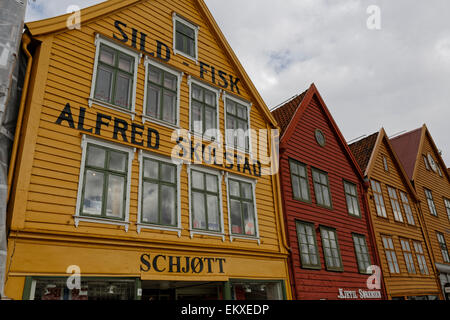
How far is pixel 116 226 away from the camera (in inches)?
347

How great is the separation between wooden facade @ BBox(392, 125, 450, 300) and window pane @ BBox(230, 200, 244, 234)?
1460 centimetres

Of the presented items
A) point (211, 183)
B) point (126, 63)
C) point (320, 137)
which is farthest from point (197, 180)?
point (320, 137)

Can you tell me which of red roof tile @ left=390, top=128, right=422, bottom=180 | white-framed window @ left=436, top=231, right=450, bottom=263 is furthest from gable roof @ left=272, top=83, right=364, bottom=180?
white-framed window @ left=436, top=231, right=450, bottom=263

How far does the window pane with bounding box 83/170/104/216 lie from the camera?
8586 millimetres

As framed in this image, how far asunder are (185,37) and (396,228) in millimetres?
14693

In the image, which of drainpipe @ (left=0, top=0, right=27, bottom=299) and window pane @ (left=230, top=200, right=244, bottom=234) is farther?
window pane @ (left=230, top=200, right=244, bottom=234)

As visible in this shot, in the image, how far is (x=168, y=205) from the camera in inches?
395

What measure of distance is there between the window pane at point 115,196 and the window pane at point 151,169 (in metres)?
0.83

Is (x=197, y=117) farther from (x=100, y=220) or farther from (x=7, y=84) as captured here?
(x=7, y=84)

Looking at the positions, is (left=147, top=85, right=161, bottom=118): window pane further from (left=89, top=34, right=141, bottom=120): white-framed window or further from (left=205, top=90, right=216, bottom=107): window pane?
(left=205, top=90, right=216, bottom=107): window pane

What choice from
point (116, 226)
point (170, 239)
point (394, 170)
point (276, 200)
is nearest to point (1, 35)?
point (116, 226)

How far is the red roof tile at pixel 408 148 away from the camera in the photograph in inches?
957
